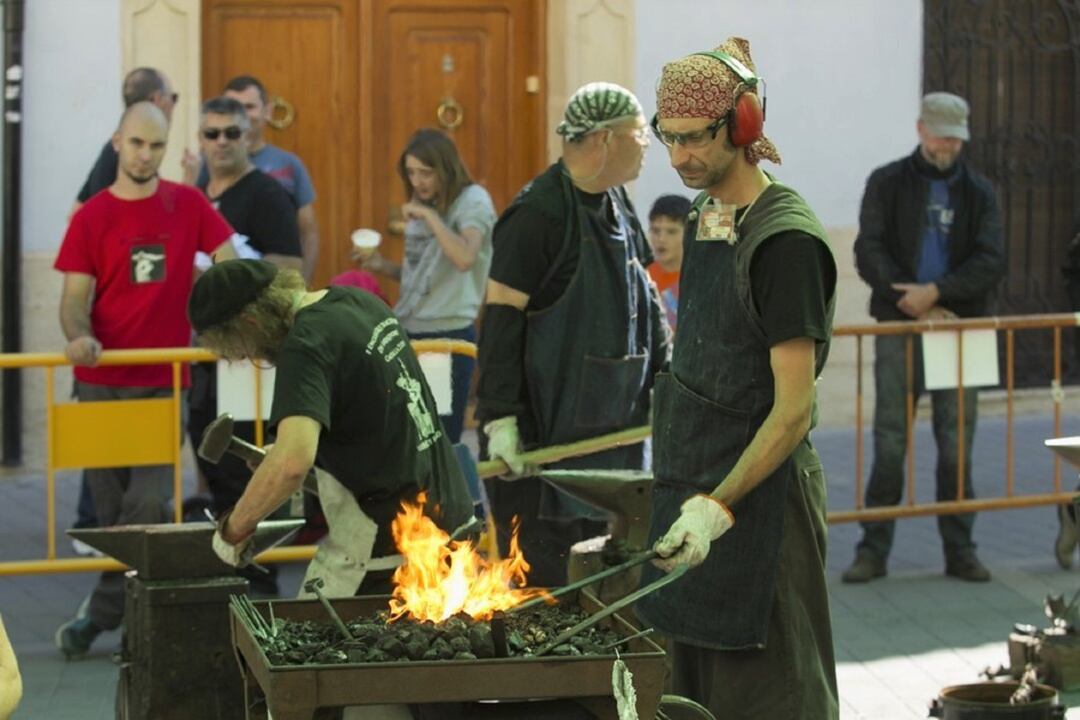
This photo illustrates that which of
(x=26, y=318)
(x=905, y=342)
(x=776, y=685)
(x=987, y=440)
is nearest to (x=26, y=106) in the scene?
(x=26, y=318)

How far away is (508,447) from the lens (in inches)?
254

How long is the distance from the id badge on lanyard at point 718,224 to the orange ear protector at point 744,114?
147 millimetres

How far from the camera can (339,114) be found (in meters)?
12.1

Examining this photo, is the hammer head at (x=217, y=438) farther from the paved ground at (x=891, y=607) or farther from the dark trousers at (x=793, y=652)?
the paved ground at (x=891, y=607)

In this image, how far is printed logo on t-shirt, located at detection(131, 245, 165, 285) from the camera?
8.02 m

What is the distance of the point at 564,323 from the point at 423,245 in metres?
2.73

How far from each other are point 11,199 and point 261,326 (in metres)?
6.65

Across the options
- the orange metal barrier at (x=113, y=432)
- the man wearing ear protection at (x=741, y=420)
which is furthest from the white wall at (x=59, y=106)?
the man wearing ear protection at (x=741, y=420)

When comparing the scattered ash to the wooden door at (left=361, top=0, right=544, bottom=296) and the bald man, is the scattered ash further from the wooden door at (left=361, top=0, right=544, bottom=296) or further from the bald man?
the wooden door at (left=361, top=0, right=544, bottom=296)

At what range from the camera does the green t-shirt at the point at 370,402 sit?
5.04 m

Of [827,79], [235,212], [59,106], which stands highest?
[827,79]

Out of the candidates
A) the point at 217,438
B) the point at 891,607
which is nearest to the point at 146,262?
the point at 217,438

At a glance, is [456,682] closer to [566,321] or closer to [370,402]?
[370,402]

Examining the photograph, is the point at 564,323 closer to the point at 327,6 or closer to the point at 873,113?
the point at 327,6
